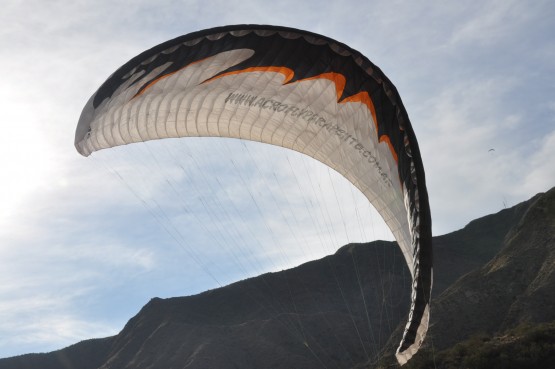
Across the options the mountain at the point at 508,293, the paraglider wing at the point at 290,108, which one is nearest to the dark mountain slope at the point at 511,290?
the mountain at the point at 508,293

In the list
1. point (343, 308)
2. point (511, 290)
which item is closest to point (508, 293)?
point (511, 290)

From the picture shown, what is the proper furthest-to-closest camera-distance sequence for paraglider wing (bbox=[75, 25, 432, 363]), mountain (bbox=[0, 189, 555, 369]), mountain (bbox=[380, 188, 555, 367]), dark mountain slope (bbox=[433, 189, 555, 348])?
mountain (bbox=[0, 189, 555, 369]) < dark mountain slope (bbox=[433, 189, 555, 348]) < mountain (bbox=[380, 188, 555, 367]) < paraglider wing (bbox=[75, 25, 432, 363])

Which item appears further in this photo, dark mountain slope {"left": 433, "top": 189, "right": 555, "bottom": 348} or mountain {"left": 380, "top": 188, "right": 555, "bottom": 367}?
dark mountain slope {"left": 433, "top": 189, "right": 555, "bottom": 348}

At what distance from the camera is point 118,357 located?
73.8 metres

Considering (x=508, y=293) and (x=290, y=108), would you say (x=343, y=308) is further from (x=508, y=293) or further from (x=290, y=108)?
(x=290, y=108)

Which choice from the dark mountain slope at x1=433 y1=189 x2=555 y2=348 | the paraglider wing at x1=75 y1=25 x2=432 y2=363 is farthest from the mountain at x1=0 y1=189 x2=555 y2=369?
the paraglider wing at x1=75 y1=25 x2=432 y2=363

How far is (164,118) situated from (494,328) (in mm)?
32267

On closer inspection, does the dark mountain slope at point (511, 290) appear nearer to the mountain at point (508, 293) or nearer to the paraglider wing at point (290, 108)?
the mountain at point (508, 293)

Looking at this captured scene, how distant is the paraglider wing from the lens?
551 inches

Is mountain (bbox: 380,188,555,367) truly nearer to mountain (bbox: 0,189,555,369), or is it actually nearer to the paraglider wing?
mountain (bbox: 0,189,555,369)

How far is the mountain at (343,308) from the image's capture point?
4494 centimetres

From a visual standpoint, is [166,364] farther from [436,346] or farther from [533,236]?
[533,236]

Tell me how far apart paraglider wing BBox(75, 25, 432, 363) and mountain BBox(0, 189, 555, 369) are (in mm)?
24190

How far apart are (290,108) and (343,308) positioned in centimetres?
5829
